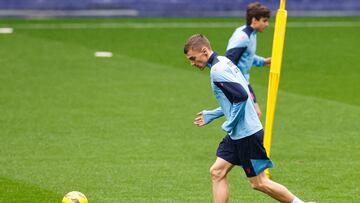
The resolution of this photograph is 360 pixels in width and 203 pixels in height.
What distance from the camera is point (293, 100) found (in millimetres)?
18828

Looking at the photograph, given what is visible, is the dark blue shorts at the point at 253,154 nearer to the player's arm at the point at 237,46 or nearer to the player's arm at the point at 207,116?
the player's arm at the point at 207,116

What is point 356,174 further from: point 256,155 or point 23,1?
point 23,1

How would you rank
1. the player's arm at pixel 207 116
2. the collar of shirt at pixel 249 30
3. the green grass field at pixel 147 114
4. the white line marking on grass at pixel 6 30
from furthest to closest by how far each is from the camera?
1. the white line marking on grass at pixel 6 30
2. the collar of shirt at pixel 249 30
3. the green grass field at pixel 147 114
4. the player's arm at pixel 207 116

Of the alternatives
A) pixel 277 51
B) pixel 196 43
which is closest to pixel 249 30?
pixel 277 51

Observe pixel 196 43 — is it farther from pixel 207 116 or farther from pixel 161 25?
pixel 161 25

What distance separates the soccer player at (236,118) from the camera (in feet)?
32.5

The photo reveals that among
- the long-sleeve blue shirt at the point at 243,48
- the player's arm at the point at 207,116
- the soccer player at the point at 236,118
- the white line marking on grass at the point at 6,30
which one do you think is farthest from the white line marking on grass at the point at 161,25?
the soccer player at the point at 236,118

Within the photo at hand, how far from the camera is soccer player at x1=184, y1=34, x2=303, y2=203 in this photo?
991 centimetres

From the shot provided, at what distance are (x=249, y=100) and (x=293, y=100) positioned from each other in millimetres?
8838

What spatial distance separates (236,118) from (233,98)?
0.76 feet

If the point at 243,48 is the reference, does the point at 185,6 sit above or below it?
below

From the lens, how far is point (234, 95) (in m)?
9.86

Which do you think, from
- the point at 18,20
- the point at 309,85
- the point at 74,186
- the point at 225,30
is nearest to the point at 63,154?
the point at 74,186

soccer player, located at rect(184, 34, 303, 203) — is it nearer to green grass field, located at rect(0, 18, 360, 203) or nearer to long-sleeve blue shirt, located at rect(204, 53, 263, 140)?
long-sleeve blue shirt, located at rect(204, 53, 263, 140)
